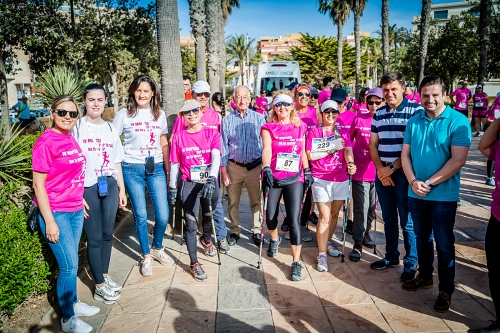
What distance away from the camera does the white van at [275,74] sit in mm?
16703

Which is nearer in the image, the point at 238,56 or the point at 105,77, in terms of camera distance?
the point at 105,77

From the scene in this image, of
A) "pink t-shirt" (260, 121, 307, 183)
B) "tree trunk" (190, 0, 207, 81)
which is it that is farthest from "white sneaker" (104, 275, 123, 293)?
"tree trunk" (190, 0, 207, 81)

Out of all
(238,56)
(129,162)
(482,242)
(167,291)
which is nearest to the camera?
(167,291)

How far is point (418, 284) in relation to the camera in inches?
154

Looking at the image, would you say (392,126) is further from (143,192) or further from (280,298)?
(143,192)

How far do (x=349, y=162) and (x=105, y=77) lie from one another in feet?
86.6

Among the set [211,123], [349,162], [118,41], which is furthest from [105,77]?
[349,162]

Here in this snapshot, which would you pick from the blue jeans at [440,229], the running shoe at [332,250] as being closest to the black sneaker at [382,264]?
the running shoe at [332,250]

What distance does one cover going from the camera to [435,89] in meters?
3.45

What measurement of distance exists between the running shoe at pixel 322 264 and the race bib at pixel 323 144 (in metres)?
1.30

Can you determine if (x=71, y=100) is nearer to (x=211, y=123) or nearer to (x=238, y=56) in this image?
(x=211, y=123)

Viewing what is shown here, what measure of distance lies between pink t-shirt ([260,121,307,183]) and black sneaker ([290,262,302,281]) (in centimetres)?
98

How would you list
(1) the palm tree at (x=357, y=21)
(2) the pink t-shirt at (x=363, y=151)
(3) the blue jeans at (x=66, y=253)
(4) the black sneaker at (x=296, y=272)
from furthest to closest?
(1) the palm tree at (x=357, y=21) < (2) the pink t-shirt at (x=363, y=151) < (4) the black sneaker at (x=296, y=272) < (3) the blue jeans at (x=66, y=253)

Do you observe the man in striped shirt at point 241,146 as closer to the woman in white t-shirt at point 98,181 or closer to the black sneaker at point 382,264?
the woman in white t-shirt at point 98,181
